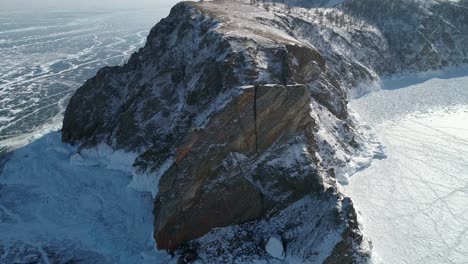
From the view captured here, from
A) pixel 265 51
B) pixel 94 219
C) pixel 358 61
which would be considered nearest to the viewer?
pixel 94 219

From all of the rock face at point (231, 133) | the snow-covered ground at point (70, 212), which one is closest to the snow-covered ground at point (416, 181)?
the rock face at point (231, 133)

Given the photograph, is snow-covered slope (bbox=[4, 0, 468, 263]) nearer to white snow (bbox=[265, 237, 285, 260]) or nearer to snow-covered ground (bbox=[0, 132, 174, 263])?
white snow (bbox=[265, 237, 285, 260])

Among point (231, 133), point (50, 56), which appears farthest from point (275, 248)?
point (50, 56)

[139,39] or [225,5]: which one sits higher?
[225,5]

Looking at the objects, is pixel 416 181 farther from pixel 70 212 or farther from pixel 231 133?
pixel 70 212

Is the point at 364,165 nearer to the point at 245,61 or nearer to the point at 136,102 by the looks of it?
the point at 245,61

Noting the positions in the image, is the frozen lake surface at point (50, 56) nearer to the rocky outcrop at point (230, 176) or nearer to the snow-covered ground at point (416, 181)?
the rocky outcrop at point (230, 176)

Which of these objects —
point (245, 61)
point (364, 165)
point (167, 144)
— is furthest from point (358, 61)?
point (167, 144)

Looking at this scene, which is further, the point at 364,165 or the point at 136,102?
the point at 136,102
